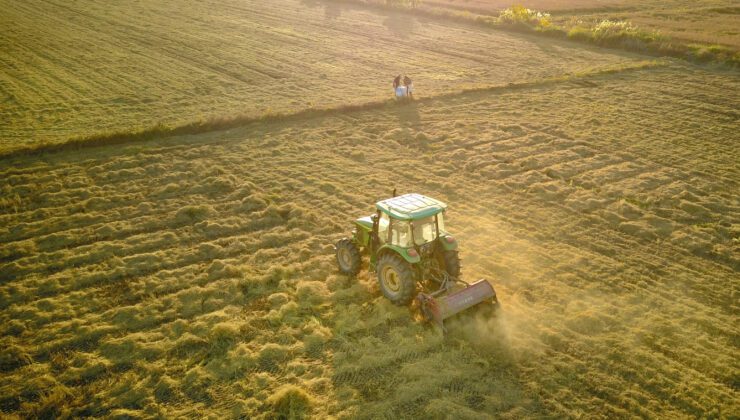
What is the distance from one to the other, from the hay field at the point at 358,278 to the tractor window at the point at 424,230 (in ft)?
4.41

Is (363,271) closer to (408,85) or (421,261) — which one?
(421,261)

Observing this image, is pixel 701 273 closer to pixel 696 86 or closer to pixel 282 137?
pixel 282 137

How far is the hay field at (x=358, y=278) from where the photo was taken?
8.09 m

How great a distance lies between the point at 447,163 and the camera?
16516 mm

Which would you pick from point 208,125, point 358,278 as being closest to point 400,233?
point 358,278

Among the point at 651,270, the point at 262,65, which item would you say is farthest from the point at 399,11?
the point at 651,270

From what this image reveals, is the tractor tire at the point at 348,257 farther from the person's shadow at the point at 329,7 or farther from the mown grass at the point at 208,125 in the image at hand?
the person's shadow at the point at 329,7

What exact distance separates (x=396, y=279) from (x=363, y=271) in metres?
1.55

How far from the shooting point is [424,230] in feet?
32.0

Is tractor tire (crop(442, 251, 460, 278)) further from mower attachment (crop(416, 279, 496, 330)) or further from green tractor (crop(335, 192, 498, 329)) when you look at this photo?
mower attachment (crop(416, 279, 496, 330))

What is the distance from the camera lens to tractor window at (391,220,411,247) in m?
9.59

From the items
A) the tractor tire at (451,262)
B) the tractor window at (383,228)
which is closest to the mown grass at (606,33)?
the tractor tire at (451,262)

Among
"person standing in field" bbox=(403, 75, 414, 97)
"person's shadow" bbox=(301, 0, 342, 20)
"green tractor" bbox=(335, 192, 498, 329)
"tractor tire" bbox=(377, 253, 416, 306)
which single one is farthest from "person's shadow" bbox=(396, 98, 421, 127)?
"person's shadow" bbox=(301, 0, 342, 20)

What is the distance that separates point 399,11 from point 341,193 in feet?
112
